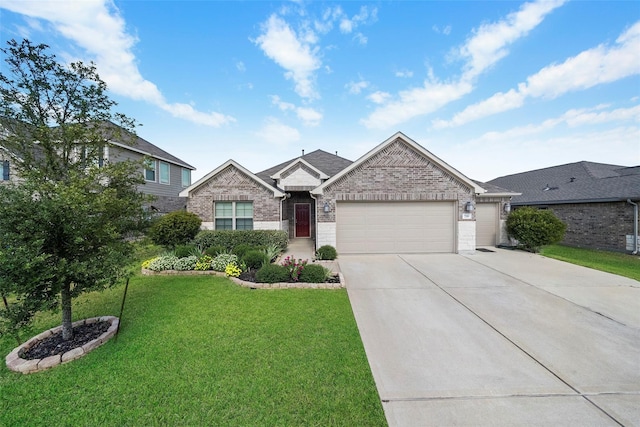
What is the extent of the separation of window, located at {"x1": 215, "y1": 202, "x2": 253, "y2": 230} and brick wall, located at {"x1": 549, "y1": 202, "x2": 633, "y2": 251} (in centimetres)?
1732

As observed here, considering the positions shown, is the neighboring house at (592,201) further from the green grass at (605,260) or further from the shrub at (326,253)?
the shrub at (326,253)

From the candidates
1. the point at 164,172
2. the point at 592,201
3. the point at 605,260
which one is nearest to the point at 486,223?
the point at 605,260

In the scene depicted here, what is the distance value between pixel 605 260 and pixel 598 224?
12.4 ft

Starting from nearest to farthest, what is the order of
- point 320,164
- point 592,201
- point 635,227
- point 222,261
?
1. point 222,261
2. point 635,227
3. point 592,201
4. point 320,164

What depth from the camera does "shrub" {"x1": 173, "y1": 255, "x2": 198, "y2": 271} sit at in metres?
7.96

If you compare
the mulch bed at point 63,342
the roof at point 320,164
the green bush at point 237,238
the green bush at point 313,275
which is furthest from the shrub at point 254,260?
the roof at point 320,164

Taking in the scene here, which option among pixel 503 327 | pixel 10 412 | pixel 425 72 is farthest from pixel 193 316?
pixel 425 72

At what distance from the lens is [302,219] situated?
1591 centimetres

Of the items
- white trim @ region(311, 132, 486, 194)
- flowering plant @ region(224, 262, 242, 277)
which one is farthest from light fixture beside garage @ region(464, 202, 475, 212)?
flowering plant @ region(224, 262, 242, 277)

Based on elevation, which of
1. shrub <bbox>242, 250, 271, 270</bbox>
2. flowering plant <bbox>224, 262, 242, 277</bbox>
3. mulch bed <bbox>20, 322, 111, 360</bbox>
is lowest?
mulch bed <bbox>20, 322, 111, 360</bbox>

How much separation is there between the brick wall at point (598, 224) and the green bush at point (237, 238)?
51.5 ft

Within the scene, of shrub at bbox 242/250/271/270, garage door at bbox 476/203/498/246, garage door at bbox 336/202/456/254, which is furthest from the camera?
garage door at bbox 476/203/498/246

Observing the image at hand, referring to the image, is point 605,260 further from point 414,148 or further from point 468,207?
point 414,148

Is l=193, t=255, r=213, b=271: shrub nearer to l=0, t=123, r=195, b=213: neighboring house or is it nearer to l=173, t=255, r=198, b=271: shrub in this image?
l=173, t=255, r=198, b=271: shrub
